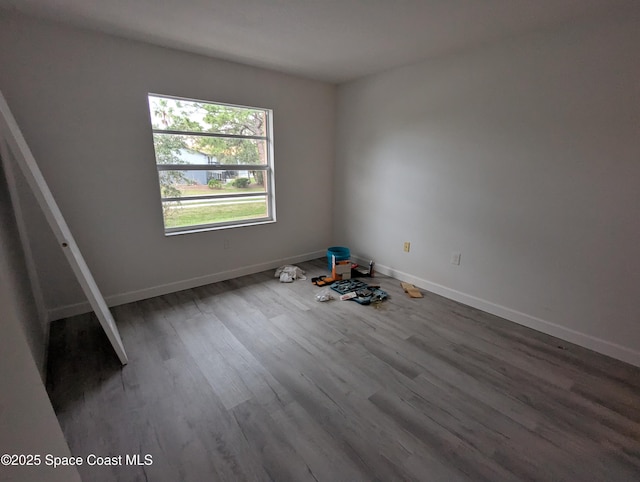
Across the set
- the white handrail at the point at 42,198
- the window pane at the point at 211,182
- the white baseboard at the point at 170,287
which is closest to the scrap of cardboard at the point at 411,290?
the white baseboard at the point at 170,287

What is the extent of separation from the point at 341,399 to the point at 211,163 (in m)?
2.68

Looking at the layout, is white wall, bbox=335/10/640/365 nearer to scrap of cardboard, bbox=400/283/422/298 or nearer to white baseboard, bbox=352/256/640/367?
white baseboard, bbox=352/256/640/367

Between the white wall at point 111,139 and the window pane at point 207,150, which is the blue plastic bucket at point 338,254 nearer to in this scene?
the white wall at point 111,139

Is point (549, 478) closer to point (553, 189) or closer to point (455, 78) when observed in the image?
point (553, 189)

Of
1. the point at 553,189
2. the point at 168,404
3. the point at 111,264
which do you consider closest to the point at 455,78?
the point at 553,189

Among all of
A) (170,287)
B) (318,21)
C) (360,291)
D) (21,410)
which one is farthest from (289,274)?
(21,410)

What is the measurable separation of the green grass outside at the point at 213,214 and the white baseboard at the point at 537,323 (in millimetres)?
1995

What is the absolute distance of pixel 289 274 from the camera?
3504mm

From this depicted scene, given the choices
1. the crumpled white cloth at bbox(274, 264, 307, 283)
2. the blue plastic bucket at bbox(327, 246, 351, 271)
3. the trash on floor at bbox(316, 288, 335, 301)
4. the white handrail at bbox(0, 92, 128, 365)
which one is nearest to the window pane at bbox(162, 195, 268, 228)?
the crumpled white cloth at bbox(274, 264, 307, 283)

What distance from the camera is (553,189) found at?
2291 mm

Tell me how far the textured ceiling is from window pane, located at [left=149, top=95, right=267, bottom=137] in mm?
499

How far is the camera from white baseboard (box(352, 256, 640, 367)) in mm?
2109

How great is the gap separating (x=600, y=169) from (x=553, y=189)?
290mm

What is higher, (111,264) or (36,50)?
(36,50)
